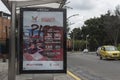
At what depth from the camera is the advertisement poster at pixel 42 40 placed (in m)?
12.1

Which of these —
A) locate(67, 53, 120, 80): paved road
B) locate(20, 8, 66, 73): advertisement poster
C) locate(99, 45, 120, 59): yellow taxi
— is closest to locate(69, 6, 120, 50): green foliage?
locate(99, 45, 120, 59): yellow taxi

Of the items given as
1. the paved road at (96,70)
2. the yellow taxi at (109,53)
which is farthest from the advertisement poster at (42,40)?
the yellow taxi at (109,53)

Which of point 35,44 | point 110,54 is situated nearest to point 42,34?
point 35,44

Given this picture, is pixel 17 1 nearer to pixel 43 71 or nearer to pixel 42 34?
pixel 42 34

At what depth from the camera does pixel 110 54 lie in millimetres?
45219

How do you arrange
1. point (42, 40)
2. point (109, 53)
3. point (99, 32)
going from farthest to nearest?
point (99, 32), point (109, 53), point (42, 40)

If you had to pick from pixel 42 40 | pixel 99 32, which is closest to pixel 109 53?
pixel 42 40

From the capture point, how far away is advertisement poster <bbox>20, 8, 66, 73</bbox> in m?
12.1

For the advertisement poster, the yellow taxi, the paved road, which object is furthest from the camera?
the yellow taxi

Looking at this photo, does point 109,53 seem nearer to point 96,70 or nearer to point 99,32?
point 96,70

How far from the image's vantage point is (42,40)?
12297 mm

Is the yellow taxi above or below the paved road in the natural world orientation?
above

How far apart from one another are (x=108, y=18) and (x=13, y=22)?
87.4 metres

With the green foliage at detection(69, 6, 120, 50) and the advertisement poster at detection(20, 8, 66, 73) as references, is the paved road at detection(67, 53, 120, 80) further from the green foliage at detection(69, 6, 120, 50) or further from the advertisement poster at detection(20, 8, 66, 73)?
the green foliage at detection(69, 6, 120, 50)
